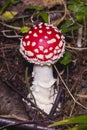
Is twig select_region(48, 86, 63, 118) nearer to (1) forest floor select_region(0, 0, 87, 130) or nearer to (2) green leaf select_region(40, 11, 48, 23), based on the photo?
(1) forest floor select_region(0, 0, 87, 130)

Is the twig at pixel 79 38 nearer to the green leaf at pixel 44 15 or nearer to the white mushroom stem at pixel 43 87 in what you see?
the green leaf at pixel 44 15

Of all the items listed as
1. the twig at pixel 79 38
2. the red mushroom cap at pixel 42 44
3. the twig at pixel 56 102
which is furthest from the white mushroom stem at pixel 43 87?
the twig at pixel 79 38

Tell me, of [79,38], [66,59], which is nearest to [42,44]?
[66,59]

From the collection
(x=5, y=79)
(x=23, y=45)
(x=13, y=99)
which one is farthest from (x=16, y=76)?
(x=23, y=45)

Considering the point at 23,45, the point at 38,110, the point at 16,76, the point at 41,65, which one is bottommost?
the point at 38,110

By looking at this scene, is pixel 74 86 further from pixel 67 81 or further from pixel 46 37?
pixel 46 37

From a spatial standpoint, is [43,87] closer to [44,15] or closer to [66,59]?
[66,59]

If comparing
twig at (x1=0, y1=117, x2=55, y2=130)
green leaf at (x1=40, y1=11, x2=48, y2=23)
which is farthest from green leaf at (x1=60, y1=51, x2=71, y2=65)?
twig at (x1=0, y1=117, x2=55, y2=130)
